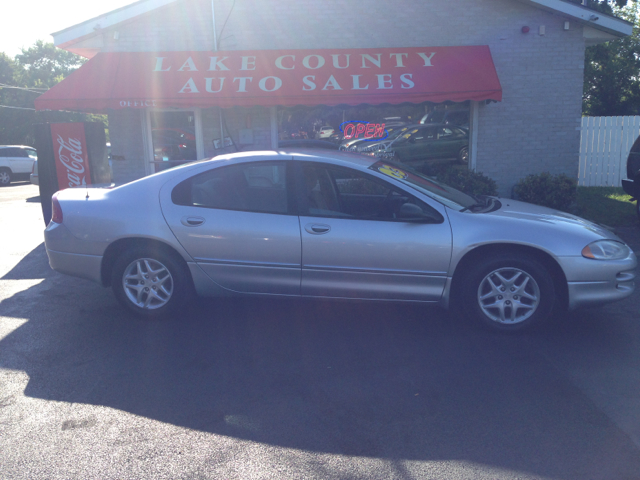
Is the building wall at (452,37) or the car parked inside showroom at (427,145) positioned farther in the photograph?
the car parked inside showroom at (427,145)

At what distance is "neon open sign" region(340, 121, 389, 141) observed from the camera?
10742 mm

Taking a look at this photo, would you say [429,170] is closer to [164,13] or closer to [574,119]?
[574,119]

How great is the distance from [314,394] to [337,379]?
0.90ft

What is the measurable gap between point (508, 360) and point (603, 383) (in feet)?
2.15

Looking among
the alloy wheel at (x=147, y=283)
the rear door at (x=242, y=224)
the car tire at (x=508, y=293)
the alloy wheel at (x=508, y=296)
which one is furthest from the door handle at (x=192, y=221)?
the alloy wheel at (x=508, y=296)

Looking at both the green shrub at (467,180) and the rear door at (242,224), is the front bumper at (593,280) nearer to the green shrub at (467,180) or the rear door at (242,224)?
the rear door at (242,224)

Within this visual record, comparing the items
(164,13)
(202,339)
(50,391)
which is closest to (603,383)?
(202,339)

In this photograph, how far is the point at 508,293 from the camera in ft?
15.0

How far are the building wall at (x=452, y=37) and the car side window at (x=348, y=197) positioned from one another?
6.11m

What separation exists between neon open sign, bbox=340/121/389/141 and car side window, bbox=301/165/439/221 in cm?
567

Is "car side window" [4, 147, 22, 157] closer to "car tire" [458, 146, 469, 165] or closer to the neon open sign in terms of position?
the neon open sign

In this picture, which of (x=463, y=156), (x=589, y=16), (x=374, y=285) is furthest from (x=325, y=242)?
(x=589, y=16)

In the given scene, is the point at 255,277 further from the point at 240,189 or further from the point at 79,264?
the point at 79,264

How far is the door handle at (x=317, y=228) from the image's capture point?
4.64m
